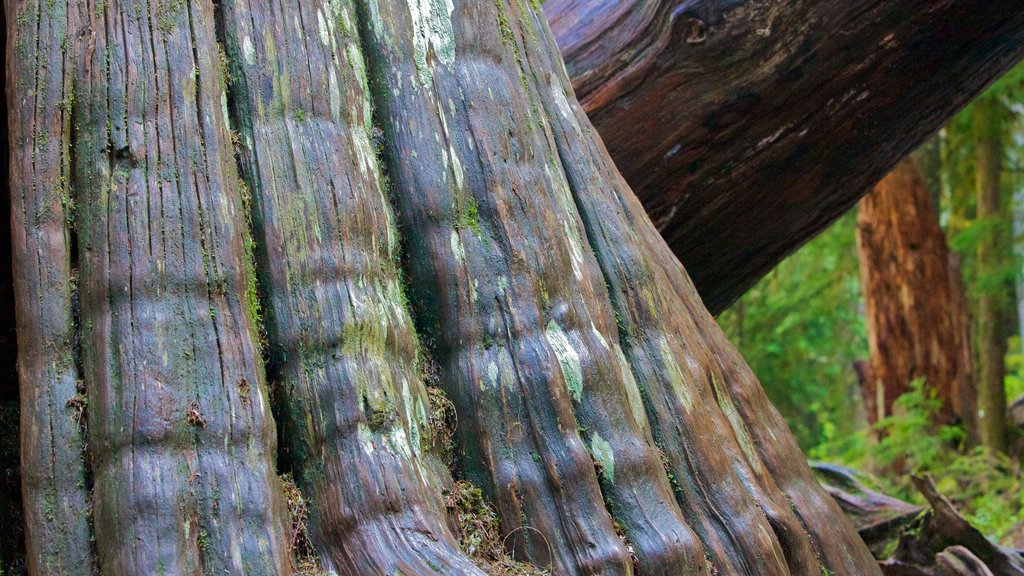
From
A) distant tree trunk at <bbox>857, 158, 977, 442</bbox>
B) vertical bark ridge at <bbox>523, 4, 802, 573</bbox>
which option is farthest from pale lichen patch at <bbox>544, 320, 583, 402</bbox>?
distant tree trunk at <bbox>857, 158, 977, 442</bbox>

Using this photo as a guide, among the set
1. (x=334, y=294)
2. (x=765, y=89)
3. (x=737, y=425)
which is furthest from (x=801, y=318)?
(x=334, y=294)

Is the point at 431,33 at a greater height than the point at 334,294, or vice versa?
the point at 431,33

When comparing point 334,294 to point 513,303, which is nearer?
point 334,294

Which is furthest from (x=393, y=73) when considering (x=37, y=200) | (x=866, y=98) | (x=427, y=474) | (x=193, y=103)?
(x=866, y=98)

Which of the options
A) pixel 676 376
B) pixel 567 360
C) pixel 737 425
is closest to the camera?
pixel 567 360

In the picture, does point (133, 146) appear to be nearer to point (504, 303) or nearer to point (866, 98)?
point (504, 303)

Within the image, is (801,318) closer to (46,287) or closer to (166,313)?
(166,313)

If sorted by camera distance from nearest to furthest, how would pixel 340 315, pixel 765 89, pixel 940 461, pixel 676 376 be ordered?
1. pixel 340 315
2. pixel 676 376
3. pixel 765 89
4. pixel 940 461

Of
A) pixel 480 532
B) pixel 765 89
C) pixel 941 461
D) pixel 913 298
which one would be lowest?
pixel 941 461
